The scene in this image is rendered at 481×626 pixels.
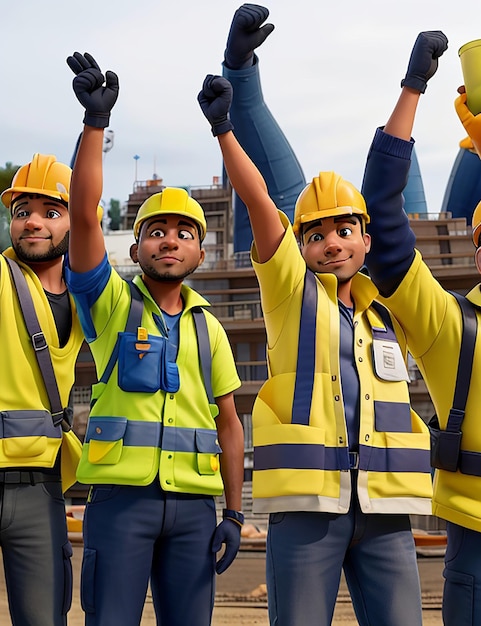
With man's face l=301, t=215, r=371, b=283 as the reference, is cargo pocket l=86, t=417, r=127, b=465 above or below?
below

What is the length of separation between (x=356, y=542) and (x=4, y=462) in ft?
4.48

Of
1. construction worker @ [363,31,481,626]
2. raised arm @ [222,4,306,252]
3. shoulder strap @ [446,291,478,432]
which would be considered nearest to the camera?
construction worker @ [363,31,481,626]

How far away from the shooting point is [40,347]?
3314 mm

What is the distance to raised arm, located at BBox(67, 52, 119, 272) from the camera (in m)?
3.00

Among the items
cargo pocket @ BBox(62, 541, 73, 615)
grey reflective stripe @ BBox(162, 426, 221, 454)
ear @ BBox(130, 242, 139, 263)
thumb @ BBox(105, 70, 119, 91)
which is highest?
thumb @ BBox(105, 70, 119, 91)

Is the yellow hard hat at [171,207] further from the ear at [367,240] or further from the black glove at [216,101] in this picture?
the ear at [367,240]

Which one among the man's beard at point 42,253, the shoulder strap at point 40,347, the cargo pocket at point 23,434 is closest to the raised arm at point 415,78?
the man's beard at point 42,253

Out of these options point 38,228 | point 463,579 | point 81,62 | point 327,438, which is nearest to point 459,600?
point 463,579

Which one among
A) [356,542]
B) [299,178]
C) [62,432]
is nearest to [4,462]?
[62,432]

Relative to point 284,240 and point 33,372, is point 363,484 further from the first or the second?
point 33,372

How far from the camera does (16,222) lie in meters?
3.55

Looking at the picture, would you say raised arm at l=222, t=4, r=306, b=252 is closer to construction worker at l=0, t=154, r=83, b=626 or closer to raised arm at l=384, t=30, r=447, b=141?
construction worker at l=0, t=154, r=83, b=626

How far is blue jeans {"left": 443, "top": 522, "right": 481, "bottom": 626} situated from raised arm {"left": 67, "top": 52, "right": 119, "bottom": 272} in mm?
1746

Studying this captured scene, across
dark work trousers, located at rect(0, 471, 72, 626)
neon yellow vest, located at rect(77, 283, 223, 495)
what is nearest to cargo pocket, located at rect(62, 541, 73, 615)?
dark work trousers, located at rect(0, 471, 72, 626)
